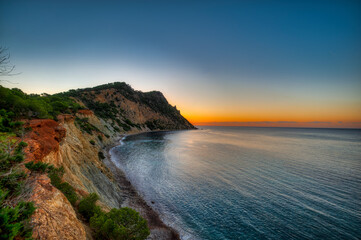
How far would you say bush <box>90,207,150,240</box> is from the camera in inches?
329

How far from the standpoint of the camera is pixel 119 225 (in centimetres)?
923

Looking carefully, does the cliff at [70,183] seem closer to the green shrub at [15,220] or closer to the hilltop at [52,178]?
the hilltop at [52,178]

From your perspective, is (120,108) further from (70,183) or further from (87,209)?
(87,209)

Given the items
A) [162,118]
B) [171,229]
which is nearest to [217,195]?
[171,229]

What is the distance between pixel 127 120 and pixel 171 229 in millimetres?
94189

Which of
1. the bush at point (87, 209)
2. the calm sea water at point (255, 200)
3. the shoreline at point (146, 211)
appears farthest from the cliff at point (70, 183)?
the calm sea water at point (255, 200)

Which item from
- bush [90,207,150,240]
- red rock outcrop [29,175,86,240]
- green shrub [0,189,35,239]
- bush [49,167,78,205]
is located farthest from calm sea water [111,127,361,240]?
green shrub [0,189,35,239]

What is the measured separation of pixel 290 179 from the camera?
25.3m

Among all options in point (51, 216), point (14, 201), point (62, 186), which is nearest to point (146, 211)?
point (62, 186)

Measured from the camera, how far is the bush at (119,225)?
8367 millimetres

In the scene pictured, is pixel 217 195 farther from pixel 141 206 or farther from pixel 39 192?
pixel 39 192

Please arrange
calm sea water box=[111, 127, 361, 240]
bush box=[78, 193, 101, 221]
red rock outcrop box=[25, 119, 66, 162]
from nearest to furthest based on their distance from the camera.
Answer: red rock outcrop box=[25, 119, 66, 162], bush box=[78, 193, 101, 221], calm sea water box=[111, 127, 361, 240]

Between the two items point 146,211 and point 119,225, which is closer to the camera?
point 119,225

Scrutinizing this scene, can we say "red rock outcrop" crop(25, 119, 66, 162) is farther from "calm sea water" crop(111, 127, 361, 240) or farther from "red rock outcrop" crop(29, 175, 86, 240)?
"calm sea water" crop(111, 127, 361, 240)
